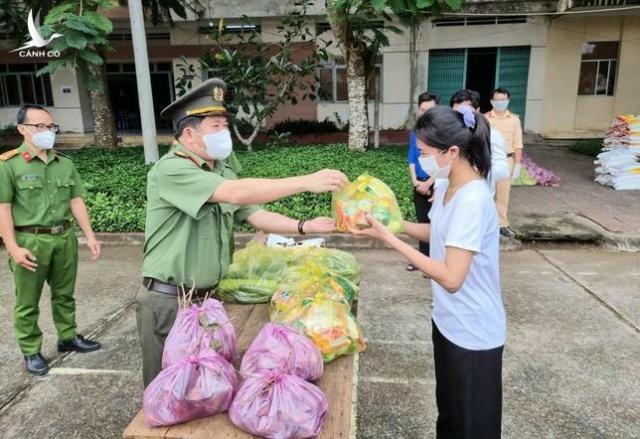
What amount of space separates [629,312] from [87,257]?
5.51 meters

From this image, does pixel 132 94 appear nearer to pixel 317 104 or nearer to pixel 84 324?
pixel 317 104

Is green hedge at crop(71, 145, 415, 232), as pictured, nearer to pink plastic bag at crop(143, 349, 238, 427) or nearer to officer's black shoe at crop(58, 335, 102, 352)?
officer's black shoe at crop(58, 335, 102, 352)

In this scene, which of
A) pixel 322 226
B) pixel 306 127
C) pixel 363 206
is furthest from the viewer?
pixel 306 127

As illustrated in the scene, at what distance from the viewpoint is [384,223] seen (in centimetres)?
217

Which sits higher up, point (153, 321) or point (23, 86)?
point (23, 86)

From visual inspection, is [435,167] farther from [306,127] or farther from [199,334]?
[306,127]

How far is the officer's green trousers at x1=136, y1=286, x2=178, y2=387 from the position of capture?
2.22 metres

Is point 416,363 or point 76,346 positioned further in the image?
point 76,346

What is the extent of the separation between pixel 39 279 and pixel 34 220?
1.29 feet

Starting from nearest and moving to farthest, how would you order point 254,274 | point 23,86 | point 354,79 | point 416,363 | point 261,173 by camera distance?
1. point 254,274
2. point 416,363
3. point 261,173
4. point 354,79
5. point 23,86

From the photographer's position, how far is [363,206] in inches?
83.0

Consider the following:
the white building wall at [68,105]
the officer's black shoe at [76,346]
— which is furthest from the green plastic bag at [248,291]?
the white building wall at [68,105]

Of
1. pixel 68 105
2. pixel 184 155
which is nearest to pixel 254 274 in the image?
pixel 184 155

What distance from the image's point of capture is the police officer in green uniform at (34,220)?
321 centimetres
